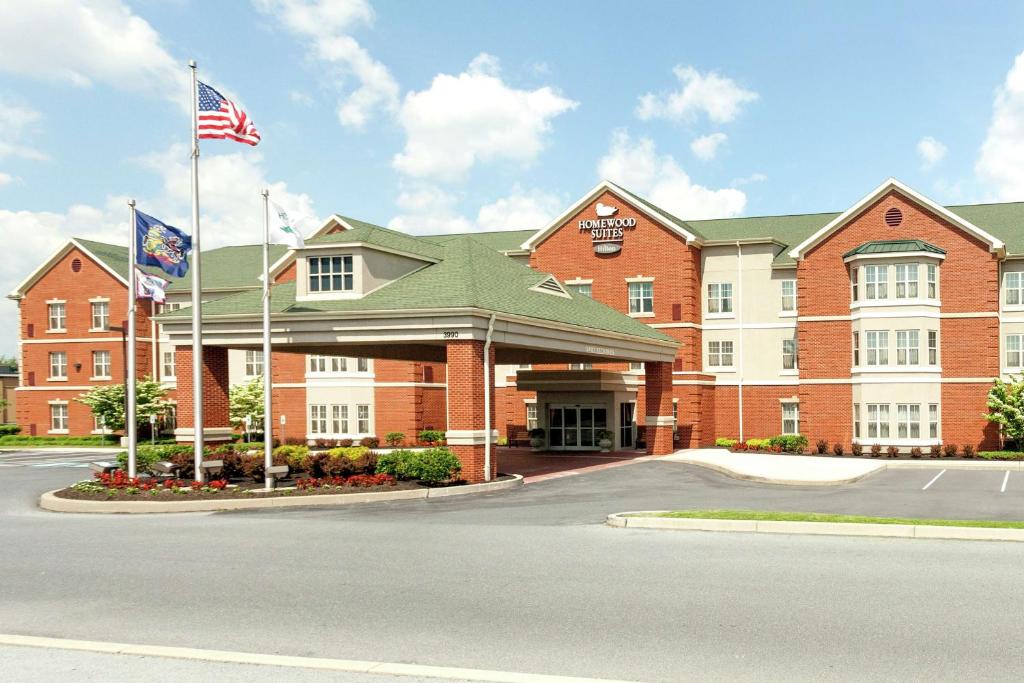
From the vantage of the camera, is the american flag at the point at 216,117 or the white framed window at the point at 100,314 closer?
the american flag at the point at 216,117

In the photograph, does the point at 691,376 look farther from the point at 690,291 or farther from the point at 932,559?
the point at 932,559

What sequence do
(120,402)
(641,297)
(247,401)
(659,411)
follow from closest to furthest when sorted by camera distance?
(659,411), (641,297), (247,401), (120,402)

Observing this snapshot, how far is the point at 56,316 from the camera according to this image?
59844 mm

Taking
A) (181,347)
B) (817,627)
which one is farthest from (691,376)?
(817,627)

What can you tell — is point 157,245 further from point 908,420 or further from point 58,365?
point 58,365

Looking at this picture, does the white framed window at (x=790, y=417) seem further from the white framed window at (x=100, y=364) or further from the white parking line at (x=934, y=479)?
the white framed window at (x=100, y=364)

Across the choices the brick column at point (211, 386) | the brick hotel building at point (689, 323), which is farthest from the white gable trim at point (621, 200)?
the brick column at point (211, 386)

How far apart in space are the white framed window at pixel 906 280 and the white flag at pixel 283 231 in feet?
94.7

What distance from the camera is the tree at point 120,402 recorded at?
54.4 m

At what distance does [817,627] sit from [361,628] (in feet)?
16.0

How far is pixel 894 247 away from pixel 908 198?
2.54m

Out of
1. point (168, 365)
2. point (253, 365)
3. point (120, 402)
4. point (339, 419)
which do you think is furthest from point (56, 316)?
point (339, 419)

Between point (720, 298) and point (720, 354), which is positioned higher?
point (720, 298)

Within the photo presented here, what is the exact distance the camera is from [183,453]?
27.5 meters
